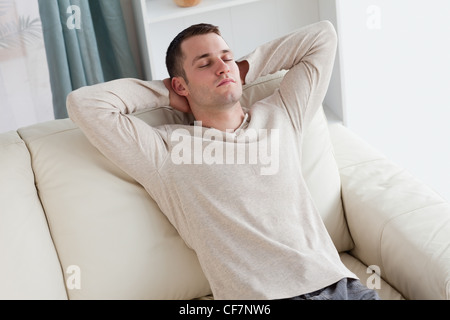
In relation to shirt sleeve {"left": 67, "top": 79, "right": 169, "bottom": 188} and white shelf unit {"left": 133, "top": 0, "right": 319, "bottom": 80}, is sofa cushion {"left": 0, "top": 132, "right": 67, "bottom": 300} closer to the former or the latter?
shirt sleeve {"left": 67, "top": 79, "right": 169, "bottom": 188}

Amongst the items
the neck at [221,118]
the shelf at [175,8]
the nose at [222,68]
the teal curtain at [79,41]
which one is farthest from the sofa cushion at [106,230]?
the shelf at [175,8]

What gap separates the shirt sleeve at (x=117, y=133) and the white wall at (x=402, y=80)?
1.19 metres

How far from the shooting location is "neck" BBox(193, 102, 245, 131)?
188 centimetres

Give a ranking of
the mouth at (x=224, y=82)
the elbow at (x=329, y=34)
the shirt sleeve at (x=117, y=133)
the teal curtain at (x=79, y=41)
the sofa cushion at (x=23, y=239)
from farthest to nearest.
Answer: the teal curtain at (x=79, y=41), the elbow at (x=329, y=34), the mouth at (x=224, y=82), the shirt sleeve at (x=117, y=133), the sofa cushion at (x=23, y=239)

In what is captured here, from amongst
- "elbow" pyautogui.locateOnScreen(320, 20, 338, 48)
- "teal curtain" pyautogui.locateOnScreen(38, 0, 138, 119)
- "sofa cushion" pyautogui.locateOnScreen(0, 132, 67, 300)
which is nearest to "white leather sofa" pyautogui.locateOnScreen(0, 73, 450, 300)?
"sofa cushion" pyautogui.locateOnScreen(0, 132, 67, 300)

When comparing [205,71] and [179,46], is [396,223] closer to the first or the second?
[205,71]

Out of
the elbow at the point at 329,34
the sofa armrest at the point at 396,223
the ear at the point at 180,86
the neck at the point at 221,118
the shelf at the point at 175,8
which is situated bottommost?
the sofa armrest at the point at 396,223

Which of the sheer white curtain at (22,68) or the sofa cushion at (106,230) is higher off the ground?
the sheer white curtain at (22,68)

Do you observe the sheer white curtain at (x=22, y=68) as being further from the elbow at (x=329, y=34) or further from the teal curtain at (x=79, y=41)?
the elbow at (x=329, y=34)

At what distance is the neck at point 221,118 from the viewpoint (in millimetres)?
1882

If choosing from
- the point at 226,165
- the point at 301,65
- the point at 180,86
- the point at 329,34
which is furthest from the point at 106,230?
the point at 329,34

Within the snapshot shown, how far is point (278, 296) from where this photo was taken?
1.62 meters

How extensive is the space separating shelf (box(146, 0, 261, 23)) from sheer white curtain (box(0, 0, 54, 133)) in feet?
1.42
